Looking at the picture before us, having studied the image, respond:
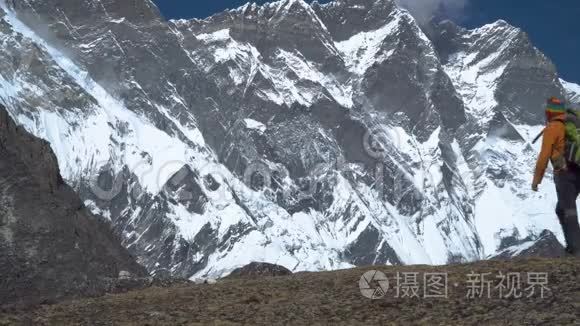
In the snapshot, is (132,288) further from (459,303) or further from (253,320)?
(459,303)

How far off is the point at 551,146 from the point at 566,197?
98 cm

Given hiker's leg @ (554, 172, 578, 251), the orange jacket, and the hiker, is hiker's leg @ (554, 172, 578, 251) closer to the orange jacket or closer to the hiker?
the hiker

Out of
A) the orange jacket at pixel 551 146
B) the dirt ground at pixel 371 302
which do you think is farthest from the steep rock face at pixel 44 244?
the orange jacket at pixel 551 146

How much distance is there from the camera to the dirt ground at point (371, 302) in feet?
54.3

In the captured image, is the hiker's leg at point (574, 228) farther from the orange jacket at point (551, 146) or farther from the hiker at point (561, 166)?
the orange jacket at point (551, 146)

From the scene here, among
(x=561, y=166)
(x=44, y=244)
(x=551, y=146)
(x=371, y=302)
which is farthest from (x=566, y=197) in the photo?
(x=44, y=244)

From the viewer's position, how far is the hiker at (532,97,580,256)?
703 inches

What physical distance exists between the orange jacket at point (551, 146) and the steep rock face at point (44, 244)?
9189mm

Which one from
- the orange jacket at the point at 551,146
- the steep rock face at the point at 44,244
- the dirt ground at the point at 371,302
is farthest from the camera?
the steep rock face at the point at 44,244

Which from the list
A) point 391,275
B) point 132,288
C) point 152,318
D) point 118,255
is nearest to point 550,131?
point 391,275

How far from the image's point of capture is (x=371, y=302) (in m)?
17.9

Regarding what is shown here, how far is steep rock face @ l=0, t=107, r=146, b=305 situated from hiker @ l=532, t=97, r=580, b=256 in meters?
9.24

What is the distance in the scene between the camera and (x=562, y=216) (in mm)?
18469

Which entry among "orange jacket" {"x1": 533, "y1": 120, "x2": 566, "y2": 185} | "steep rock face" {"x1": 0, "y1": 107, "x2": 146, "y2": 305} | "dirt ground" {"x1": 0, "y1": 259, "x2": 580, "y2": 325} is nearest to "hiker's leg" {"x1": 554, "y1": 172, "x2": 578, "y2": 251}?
"orange jacket" {"x1": 533, "y1": 120, "x2": 566, "y2": 185}
